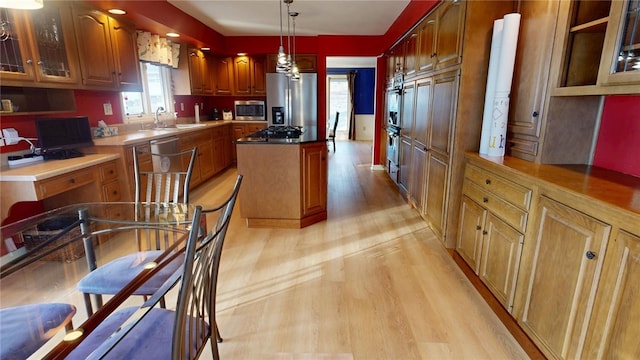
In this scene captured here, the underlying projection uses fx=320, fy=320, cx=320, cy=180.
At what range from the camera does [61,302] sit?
1.29 meters

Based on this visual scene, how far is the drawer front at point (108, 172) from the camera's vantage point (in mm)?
2729

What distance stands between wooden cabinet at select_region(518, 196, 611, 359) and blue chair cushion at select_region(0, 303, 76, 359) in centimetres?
196

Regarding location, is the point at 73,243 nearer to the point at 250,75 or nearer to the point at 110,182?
the point at 110,182

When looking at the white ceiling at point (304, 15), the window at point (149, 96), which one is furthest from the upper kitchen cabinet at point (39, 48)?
the white ceiling at point (304, 15)

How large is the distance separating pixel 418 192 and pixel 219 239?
2759mm

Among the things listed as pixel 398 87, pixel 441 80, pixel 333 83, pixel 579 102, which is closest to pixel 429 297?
pixel 579 102

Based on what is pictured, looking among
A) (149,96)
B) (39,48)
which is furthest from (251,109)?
(39,48)

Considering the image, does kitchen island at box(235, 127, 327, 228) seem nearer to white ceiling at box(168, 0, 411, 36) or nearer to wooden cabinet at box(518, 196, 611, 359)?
white ceiling at box(168, 0, 411, 36)

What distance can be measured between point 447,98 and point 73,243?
2733 mm

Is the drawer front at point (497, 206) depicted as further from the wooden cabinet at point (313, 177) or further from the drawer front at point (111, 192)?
the drawer front at point (111, 192)

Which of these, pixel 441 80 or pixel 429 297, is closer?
pixel 429 297

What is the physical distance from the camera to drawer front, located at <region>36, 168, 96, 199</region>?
85.7 inches

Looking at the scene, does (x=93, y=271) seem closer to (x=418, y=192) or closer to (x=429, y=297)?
(x=429, y=297)

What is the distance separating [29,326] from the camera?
110 centimetres
